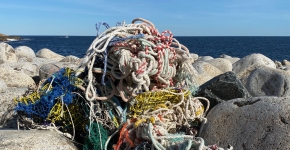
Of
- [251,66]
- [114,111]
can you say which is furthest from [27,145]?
[251,66]

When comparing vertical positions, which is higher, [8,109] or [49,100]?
[49,100]

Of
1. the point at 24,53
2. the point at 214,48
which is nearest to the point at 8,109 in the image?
the point at 24,53

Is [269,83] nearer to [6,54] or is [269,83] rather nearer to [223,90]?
[223,90]

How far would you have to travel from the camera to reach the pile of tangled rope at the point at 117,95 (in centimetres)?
335

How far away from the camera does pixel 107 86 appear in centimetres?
351

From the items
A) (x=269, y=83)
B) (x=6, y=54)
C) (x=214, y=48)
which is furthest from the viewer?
(x=214, y=48)

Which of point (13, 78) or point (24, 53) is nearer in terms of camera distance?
point (13, 78)

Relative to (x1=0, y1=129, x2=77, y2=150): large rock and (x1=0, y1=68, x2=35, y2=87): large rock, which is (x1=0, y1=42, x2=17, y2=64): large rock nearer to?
(x1=0, y1=68, x2=35, y2=87): large rock

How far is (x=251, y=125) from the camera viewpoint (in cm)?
318

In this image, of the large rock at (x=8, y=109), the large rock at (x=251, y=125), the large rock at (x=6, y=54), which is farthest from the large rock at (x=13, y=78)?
the large rock at (x=6, y=54)

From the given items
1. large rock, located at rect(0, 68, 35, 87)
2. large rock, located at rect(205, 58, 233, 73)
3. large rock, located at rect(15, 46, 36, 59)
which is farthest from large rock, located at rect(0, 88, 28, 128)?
large rock, located at rect(15, 46, 36, 59)

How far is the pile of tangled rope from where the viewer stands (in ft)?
11.0

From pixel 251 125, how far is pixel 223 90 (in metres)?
1.07

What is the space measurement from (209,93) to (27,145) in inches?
84.3
